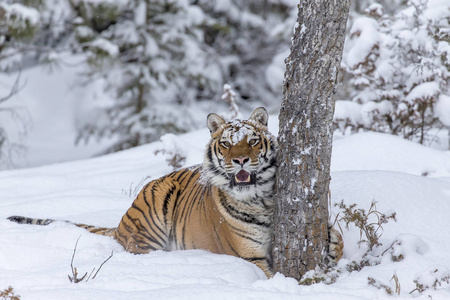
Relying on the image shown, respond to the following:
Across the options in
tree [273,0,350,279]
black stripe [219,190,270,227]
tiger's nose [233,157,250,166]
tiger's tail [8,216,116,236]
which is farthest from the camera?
tiger's tail [8,216,116,236]

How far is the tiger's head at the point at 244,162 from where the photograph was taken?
11.7 feet

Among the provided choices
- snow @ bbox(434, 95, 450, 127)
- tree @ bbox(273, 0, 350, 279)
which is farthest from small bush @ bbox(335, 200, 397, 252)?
snow @ bbox(434, 95, 450, 127)

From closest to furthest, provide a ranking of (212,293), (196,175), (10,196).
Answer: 1. (212,293)
2. (196,175)
3. (10,196)

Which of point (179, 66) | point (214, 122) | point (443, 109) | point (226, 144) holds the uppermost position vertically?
point (179, 66)

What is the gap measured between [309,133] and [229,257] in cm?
106

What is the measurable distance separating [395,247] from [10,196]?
179 inches

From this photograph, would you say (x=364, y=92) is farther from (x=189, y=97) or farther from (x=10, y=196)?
(x=189, y=97)

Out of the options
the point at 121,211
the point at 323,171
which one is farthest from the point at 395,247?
the point at 121,211

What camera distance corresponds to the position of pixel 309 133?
328cm

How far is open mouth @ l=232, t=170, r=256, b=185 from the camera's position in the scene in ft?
11.8

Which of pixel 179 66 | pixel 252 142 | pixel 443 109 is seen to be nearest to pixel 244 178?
pixel 252 142

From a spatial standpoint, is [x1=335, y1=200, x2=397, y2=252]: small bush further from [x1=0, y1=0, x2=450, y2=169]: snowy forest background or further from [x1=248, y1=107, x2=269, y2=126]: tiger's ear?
[x1=0, y1=0, x2=450, y2=169]: snowy forest background

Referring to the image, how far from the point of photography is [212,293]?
2816mm

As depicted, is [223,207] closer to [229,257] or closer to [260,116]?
[229,257]
